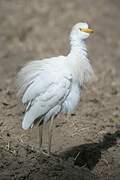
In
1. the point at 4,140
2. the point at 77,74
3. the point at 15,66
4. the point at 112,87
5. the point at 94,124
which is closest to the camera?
the point at 77,74

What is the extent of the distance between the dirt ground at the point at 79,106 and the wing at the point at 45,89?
474 mm

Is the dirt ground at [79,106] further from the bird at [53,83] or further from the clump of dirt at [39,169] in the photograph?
the bird at [53,83]

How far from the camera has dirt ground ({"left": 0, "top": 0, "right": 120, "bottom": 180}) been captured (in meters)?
6.28

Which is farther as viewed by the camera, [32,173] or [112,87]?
[112,87]

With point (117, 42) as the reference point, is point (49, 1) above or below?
above

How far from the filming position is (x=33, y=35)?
13297mm

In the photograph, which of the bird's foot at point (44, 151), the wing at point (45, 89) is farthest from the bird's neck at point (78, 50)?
the bird's foot at point (44, 151)

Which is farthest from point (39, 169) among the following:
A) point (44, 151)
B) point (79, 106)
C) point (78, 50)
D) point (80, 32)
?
point (79, 106)

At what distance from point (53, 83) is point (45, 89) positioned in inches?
4.4

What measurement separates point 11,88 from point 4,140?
2717 millimetres

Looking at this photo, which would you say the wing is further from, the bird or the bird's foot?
the bird's foot

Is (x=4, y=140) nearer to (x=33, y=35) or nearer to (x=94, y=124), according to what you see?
(x=94, y=124)

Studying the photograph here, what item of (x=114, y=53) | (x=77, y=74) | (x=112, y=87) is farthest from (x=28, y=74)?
(x=114, y=53)

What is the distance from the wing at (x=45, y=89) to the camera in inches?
257
